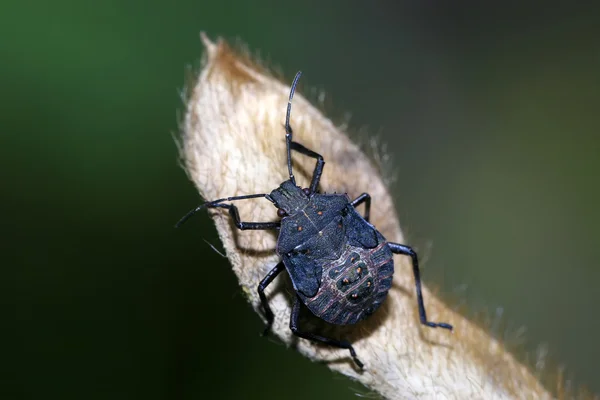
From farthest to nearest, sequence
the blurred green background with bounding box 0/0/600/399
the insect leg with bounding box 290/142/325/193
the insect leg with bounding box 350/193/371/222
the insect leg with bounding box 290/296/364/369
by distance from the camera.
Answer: the blurred green background with bounding box 0/0/600/399, the insect leg with bounding box 350/193/371/222, the insect leg with bounding box 290/142/325/193, the insect leg with bounding box 290/296/364/369

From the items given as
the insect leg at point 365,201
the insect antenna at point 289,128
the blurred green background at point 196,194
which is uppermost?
the insect antenna at point 289,128

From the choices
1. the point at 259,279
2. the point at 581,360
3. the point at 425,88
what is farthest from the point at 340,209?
the point at 425,88

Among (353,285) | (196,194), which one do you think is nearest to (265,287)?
(353,285)

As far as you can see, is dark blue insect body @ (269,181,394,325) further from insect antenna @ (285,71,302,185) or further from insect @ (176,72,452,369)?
insect antenna @ (285,71,302,185)

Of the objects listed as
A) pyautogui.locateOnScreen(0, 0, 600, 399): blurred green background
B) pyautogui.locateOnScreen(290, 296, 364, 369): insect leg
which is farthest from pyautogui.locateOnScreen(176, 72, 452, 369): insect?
pyautogui.locateOnScreen(0, 0, 600, 399): blurred green background

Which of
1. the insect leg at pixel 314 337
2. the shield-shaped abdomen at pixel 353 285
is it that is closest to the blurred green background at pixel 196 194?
the shield-shaped abdomen at pixel 353 285

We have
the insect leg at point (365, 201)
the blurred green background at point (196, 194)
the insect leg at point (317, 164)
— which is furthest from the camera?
the blurred green background at point (196, 194)

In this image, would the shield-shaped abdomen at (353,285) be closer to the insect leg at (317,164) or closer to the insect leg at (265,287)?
the insect leg at (265,287)
